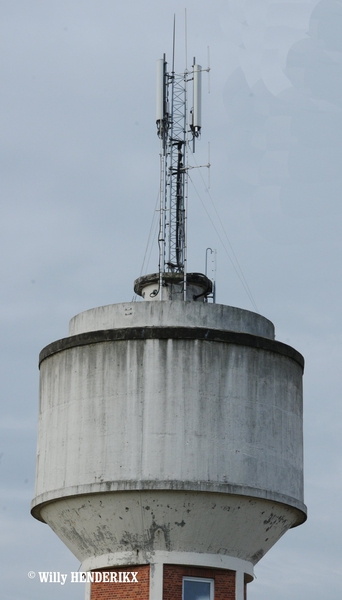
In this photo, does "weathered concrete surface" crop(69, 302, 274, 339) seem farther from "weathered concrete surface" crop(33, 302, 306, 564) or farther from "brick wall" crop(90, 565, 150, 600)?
"brick wall" crop(90, 565, 150, 600)

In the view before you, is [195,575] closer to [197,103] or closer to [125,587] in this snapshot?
[125,587]

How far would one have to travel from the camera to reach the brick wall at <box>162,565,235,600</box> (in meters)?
27.0

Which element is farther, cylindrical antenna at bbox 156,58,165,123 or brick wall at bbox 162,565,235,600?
cylindrical antenna at bbox 156,58,165,123

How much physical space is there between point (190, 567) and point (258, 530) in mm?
1758

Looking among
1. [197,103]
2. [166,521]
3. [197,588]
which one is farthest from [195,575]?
[197,103]

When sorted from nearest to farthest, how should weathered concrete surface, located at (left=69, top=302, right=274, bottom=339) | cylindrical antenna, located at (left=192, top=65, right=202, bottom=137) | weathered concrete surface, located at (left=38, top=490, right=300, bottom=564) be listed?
1. weathered concrete surface, located at (left=38, top=490, right=300, bottom=564)
2. weathered concrete surface, located at (left=69, top=302, right=274, bottom=339)
3. cylindrical antenna, located at (left=192, top=65, right=202, bottom=137)

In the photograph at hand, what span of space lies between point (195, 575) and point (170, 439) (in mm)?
3154

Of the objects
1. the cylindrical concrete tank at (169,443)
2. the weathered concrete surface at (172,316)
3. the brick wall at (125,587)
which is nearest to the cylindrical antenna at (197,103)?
the weathered concrete surface at (172,316)

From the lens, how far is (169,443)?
26.8 m

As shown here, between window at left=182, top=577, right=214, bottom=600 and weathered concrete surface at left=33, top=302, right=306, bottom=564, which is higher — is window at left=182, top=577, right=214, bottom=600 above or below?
below

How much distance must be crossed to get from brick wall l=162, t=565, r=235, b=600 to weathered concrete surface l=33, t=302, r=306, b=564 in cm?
50

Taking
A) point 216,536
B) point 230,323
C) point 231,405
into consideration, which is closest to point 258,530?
point 216,536

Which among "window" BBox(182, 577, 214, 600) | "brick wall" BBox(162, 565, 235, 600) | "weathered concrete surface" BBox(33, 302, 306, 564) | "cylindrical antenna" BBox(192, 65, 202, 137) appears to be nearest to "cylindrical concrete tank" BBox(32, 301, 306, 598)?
"weathered concrete surface" BBox(33, 302, 306, 564)

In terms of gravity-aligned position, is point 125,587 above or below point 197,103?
below
